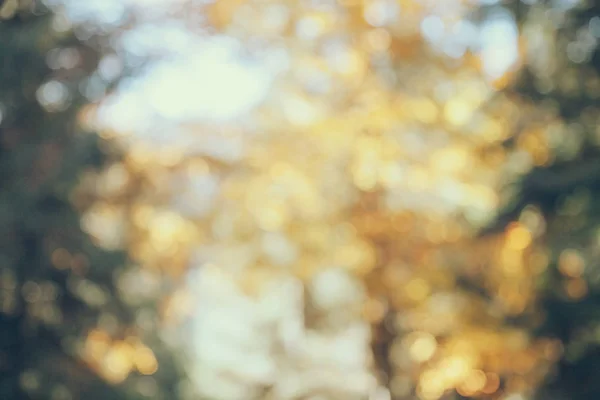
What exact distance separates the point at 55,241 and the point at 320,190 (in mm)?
1686

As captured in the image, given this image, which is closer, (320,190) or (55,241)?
(55,241)

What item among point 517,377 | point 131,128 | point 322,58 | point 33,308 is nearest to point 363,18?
point 322,58

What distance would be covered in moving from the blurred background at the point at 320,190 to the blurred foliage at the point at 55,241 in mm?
12

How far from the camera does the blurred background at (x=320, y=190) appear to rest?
12.4ft

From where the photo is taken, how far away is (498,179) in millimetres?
4070

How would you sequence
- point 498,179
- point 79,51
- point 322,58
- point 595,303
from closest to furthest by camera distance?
point 595,303 < point 498,179 < point 79,51 < point 322,58

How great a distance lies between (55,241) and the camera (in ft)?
12.8

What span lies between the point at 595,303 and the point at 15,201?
3.08 meters

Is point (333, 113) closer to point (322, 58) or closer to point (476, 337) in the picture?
point (322, 58)

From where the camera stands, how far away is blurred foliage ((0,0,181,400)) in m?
3.77

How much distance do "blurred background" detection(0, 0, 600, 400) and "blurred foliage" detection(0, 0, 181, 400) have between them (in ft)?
0.04

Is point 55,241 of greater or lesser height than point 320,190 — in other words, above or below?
below

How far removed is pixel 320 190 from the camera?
4.62 m

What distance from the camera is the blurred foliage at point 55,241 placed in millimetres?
3771
